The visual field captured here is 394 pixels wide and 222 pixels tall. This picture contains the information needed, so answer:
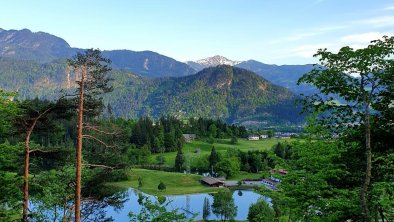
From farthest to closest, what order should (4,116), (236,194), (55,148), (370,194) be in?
(236,194), (55,148), (4,116), (370,194)

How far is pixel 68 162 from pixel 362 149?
17873 mm

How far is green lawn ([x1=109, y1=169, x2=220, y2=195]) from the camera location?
11194 cm

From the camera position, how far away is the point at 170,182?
396ft

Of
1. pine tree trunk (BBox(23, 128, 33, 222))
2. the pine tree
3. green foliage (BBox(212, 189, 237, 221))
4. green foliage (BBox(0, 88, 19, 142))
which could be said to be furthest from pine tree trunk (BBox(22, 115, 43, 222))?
green foliage (BBox(212, 189, 237, 221))

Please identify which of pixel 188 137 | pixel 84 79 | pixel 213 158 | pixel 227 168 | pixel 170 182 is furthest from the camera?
pixel 188 137

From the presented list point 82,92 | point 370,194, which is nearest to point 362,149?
point 370,194

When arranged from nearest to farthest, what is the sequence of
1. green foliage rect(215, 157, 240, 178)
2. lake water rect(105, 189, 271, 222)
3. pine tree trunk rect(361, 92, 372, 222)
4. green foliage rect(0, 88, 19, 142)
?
pine tree trunk rect(361, 92, 372, 222)
green foliage rect(0, 88, 19, 142)
lake water rect(105, 189, 271, 222)
green foliage rect(215, 157, 240, 178)

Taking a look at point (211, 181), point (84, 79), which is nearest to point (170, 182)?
point (211, 181)

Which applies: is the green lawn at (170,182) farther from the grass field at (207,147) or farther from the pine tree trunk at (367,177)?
the pine tree trunk at (367,177)

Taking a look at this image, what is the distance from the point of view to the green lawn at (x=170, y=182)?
367 feet

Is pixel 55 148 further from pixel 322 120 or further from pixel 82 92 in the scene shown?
pixel 322 120

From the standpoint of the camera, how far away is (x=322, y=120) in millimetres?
19188

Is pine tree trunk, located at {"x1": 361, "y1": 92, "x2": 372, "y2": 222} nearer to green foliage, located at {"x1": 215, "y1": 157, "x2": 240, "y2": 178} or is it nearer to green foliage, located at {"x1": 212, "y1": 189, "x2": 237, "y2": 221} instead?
green foliage, located at {"x1": 212, "y1": 189, "x2": 237, "y2": 221}

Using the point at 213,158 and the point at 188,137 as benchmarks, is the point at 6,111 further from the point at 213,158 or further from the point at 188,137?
the point at 188,137
